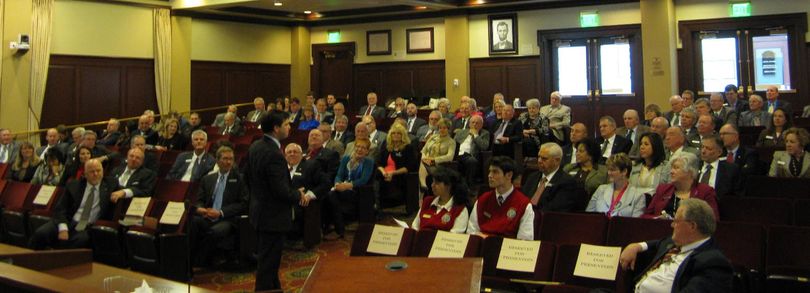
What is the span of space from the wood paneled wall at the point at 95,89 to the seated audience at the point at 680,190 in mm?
10209

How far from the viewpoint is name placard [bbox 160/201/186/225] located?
548 cm

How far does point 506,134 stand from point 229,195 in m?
4.04

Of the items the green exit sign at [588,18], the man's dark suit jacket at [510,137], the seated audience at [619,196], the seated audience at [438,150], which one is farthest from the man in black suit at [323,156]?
the green exit sign at [588,18]

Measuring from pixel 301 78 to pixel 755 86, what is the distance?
27.9ft

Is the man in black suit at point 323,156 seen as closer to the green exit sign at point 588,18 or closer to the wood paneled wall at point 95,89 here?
the wood paneled wall at point 95,89

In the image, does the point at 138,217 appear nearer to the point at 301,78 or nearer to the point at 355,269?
the point at 355,269

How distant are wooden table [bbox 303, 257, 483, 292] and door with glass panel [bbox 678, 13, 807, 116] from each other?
10.1 meters

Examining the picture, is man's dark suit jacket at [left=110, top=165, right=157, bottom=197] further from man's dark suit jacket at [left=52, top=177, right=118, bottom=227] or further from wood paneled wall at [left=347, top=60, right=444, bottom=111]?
wood paneled wall at [left=347, top=60, right=444, bottom=111]

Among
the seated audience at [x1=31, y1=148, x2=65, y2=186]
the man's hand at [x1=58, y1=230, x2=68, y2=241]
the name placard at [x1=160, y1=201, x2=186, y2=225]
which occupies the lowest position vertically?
the man's hand at [x1=58, y1=230, x2=68, y2=241]

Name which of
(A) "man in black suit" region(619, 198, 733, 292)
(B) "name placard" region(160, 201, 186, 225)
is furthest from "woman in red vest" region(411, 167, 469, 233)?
(B) "name placard" region(160, 201, 186, 225)

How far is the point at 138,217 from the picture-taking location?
18.9 ft

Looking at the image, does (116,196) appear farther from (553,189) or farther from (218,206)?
(553,189)

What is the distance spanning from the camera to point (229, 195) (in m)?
5.86

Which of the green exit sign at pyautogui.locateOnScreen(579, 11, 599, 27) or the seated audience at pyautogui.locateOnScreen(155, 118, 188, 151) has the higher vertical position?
the green exit sign at pyautogui.locateOnScreen(579, 11, 599, 27)
